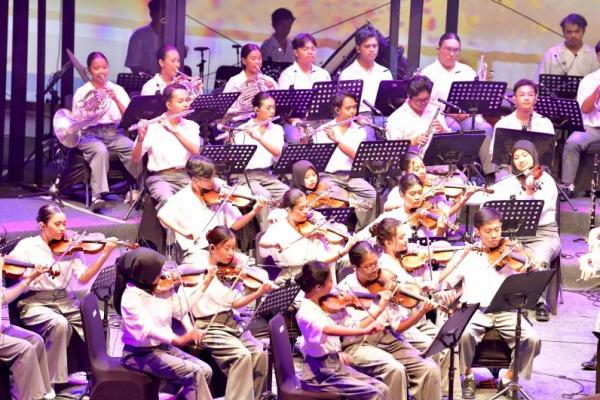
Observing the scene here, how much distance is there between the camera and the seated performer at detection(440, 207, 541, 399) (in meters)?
8.06

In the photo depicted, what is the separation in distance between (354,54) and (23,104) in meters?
3.28

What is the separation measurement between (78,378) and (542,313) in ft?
11.6

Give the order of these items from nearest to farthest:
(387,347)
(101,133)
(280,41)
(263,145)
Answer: (387,347)
(263,145)
(101,133)
(280,41)

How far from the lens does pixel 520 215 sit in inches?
358

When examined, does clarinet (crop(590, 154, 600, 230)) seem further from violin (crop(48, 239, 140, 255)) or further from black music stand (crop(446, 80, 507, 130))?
violin (crop(48, 239, 140, 255))

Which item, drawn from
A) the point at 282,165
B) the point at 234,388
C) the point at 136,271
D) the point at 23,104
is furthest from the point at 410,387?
the point at 23,104

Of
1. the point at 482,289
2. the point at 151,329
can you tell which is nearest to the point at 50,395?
the point at 151,329

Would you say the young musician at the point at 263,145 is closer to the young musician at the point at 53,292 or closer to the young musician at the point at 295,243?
the young musician at the point at 295,243

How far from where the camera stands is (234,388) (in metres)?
7.48

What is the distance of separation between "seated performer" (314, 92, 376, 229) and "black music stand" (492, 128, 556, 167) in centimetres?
105

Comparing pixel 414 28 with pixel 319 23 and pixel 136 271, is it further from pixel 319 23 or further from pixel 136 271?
pixel 136 271

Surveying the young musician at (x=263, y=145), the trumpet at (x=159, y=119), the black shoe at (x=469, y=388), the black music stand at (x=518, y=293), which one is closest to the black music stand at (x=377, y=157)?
the young musician at (x=263, y=145)

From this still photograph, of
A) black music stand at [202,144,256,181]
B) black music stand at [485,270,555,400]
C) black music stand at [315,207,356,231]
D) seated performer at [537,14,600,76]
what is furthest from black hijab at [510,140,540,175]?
seated performer at [537,14,600,76]

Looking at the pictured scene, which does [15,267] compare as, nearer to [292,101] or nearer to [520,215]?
[292,101]
